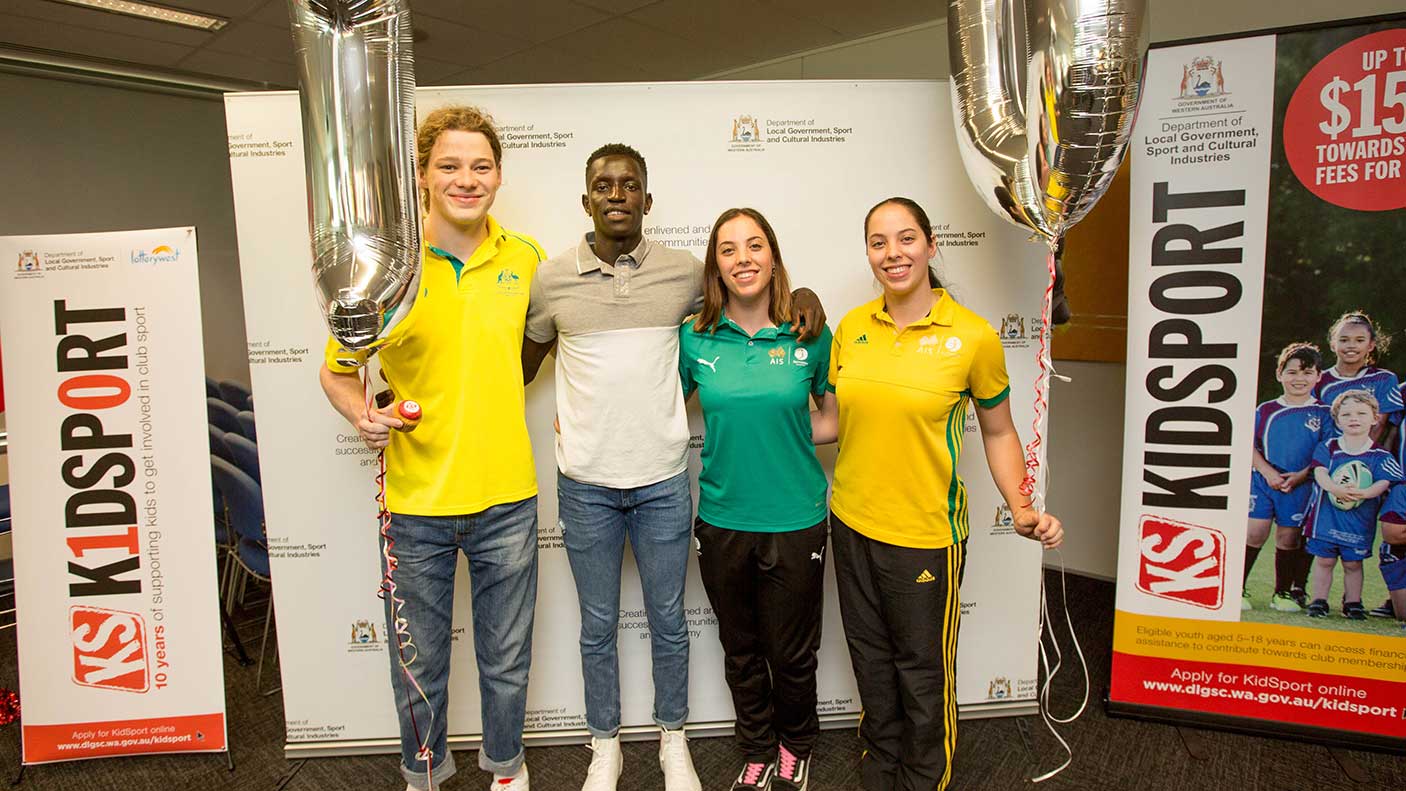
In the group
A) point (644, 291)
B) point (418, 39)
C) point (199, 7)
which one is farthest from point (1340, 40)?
point (199, 7)

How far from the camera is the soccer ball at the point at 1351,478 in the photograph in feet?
A: 6.24

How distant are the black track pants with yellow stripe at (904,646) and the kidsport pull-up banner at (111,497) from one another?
1883 millimetres

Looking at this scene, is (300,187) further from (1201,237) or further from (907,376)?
(1201,237)

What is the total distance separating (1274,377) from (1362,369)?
0.21 m

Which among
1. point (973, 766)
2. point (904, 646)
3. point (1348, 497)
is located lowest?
point (973, 766)

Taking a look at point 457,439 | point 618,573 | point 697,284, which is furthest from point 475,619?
point 697,284

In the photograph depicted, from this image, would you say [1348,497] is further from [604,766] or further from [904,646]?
[604,766]

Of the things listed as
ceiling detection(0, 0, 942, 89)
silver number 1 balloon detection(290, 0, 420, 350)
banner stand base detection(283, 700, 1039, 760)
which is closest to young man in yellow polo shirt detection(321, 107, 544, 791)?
silver number 1 balloon detection(290, 0, 420, 350)

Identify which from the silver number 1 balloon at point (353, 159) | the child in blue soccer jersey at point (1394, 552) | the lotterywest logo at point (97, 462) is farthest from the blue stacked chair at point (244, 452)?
the child in blue soccer jersey at point (1394, 552)

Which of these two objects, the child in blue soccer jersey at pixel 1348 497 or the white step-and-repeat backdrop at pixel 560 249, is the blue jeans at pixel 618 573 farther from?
the child in blue soccer jersey at pixel 1348 497

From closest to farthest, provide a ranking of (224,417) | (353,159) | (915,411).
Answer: (353,159), (915,411), (224,417)

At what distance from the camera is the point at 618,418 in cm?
167

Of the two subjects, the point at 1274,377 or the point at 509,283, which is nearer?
the point at 509,283

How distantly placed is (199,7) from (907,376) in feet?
14.1
